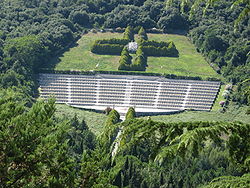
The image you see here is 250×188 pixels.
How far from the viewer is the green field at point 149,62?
6303 centimetres

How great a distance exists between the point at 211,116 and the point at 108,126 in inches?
1724

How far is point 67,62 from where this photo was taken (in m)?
64.9

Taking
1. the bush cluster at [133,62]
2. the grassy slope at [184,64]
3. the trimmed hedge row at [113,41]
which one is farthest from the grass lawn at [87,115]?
the trimmed hedge row at [113,41]

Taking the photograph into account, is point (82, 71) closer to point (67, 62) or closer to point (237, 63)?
point (67, 62)

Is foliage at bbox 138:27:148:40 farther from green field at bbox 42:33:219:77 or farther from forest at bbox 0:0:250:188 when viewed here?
green field at bbox 42:33:219:77

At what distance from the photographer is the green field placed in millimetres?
63031

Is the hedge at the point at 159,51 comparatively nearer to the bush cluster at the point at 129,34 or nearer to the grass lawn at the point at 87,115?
the bush cluster at the point at 129,34

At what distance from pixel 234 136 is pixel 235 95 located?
4879 centimetres

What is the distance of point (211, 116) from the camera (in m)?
49.3

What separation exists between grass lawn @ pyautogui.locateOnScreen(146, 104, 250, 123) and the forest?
2.93 metres

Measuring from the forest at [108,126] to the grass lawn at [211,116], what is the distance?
2932mm

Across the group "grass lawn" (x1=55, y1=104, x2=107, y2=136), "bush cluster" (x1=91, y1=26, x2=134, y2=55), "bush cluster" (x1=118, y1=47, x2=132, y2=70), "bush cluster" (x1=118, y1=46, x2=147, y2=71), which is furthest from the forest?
"bush cluster" (x1=118, y1=47, x2=132, y2=70)

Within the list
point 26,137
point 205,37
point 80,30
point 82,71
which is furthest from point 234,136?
point 80,30

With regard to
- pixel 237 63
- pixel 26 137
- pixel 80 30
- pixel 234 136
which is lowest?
pixel 80 30
